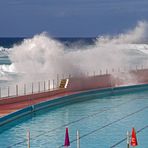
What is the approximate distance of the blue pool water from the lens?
1088 centimetres

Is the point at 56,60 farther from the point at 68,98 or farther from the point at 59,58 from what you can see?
the point at 68,98

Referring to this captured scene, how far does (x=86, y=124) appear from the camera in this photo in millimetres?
13180

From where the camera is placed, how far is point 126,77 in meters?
23.3

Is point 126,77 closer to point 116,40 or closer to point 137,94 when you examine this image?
point 137,94

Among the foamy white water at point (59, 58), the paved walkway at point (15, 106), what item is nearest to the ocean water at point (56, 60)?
the foamy white water at point (59, 58)

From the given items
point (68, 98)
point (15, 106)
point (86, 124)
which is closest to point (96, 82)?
point (68, 98)

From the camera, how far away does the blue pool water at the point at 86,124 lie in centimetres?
1088

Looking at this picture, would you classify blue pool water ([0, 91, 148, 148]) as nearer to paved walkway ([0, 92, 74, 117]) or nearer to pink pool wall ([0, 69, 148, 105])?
paved walkway ([0, 92, 74, 117])

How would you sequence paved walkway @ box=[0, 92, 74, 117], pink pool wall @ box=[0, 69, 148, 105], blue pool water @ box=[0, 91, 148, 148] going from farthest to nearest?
pink pool wall @ box=[0, 69, 148, 105] → paved walkway @ box=[0, 92, 74, 117] → blue pool water @ box=[0, 91, 148, 148]

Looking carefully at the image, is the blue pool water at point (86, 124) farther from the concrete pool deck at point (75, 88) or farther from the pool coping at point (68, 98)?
the concrete pool deck at point (75, 88)

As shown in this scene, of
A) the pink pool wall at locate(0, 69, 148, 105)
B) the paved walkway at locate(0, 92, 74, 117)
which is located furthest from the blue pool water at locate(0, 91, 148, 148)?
the pink pool wall at locate(0, 69, 148, 105)

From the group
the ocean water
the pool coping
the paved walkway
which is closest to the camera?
the pool coping

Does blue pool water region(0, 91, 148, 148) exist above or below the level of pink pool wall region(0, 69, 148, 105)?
below

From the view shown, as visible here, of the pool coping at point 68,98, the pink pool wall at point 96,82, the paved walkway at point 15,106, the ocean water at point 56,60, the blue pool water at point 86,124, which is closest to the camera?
the blue pool water at point 86,124
